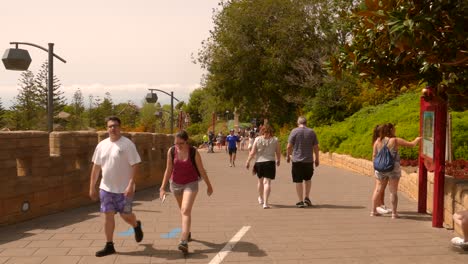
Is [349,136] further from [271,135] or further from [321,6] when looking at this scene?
[321,6]

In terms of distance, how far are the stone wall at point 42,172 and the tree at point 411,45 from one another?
4886 mm

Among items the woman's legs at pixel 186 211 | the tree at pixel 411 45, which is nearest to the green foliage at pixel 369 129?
the tree at pixel 411 45

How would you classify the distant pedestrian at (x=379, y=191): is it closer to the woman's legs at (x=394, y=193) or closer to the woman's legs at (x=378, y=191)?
the woman's legs at (x=378, y=191)

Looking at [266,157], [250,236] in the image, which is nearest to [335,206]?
[266,157]

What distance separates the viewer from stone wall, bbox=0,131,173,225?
757 cm

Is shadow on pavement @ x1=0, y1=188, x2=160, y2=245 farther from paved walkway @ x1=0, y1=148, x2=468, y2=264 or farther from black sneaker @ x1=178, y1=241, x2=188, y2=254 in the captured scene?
black sneaker @ x1=178, y1=241, x2=188, y2=254

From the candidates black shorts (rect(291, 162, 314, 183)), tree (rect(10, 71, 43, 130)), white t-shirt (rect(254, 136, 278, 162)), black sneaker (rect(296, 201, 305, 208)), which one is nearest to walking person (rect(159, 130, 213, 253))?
white t-shirt (rect(254, 136, 278, 162))

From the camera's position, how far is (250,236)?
6.99 meters

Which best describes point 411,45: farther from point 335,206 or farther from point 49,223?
point 49,223

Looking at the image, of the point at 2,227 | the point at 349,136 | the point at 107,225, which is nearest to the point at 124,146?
the point at 107,225

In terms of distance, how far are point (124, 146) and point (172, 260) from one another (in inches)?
58.1

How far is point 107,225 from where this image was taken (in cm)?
603

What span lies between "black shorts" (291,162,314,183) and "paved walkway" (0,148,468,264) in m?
0.57

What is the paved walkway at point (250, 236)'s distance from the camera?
5.89 meters
